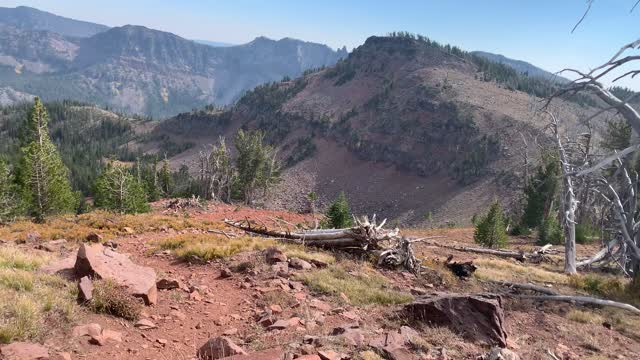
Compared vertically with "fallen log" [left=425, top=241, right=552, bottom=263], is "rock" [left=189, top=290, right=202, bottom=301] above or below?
above

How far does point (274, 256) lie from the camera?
1162 cm

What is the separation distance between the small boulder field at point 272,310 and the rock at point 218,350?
21mm

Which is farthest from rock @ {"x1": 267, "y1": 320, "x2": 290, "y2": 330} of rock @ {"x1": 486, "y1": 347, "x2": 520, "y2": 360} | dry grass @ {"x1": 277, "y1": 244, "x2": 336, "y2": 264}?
dry grass @ {"x1": 277, "y1": 244, "x2": 336, "y2": 264}

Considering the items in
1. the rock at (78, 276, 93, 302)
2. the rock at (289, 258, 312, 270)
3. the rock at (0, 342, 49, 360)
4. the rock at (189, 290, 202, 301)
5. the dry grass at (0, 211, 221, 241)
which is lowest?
the dry grass at (0, 211, 221, 241)

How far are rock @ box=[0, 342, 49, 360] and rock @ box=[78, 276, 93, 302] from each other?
1715mm

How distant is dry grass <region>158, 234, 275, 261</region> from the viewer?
1200cm

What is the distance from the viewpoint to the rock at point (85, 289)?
7121 millimetres

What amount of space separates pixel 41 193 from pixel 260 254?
24.3m

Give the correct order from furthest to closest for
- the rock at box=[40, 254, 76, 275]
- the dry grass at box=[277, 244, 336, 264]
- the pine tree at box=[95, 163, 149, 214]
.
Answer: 1. the pine tree at box=[95, 163, 149, 214]
2. the dry grass at box=[277, 244, 336, 264]
3. the rock at box=[40, 254, 76, 275]

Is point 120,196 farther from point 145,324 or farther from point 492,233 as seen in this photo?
point 145,324

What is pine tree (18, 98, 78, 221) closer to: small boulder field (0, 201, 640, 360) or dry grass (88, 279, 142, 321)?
small boulder field (0, 201, 640, 360)

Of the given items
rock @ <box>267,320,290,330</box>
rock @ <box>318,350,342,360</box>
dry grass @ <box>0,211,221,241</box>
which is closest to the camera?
rock @ <box>318,350,342,360</box>

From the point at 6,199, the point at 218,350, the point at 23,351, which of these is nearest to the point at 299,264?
the point at 218,350

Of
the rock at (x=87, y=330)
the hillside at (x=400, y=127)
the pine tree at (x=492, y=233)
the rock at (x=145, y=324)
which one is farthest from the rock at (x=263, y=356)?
the hillside at (x=400, y=127)
